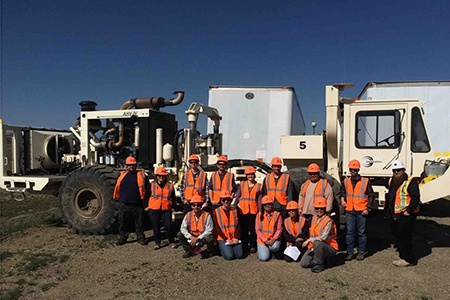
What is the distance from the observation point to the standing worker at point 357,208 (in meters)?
5.88

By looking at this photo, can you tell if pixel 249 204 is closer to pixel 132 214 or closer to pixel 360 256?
pixel 360 256

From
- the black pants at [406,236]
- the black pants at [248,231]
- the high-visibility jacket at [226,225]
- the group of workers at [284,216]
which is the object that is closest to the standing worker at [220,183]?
the group of workers at [284,216]

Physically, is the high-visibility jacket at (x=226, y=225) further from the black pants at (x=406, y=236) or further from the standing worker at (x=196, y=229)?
the black pants at (x=406, y=236)

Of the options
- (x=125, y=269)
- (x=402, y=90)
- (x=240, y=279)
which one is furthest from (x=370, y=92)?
(x=125, y=269)

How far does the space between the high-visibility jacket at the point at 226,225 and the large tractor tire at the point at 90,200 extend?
7.82 feet

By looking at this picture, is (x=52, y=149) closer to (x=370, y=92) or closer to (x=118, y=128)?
(x=118, y=128)

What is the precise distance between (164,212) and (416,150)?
15.2 feet

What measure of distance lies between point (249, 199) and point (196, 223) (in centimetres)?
94

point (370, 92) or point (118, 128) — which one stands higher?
point (370, 92)

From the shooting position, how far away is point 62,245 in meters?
6.93

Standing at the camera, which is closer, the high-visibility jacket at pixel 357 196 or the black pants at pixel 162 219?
the high-visibility jacket at pixel 357 196

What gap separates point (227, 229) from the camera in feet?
19.7

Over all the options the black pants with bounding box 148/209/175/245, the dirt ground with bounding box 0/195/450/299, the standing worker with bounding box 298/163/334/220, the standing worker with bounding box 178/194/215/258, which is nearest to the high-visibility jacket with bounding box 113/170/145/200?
the black pants with bounding box 148/209/175/245

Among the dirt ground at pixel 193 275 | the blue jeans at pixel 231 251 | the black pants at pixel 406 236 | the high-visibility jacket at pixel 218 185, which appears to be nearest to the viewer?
the dirt ground at pixel 193 275
